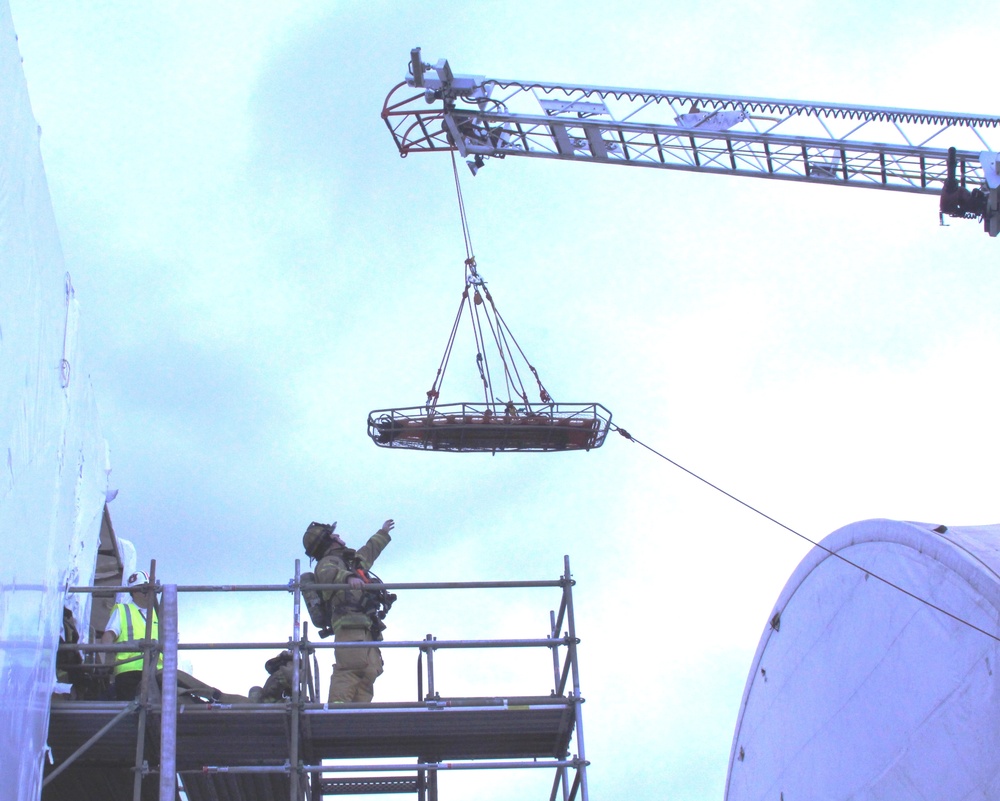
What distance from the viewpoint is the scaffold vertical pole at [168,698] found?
9211mm

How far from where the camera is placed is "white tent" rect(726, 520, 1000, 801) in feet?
43.3

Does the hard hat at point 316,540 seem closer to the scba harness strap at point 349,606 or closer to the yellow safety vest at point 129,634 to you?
the scba harness strap at point 349,606

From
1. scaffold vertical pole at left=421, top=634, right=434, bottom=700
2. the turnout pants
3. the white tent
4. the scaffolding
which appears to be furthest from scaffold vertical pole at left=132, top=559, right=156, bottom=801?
the white tent

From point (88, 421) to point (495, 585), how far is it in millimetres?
3959

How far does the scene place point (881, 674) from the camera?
15.2 m

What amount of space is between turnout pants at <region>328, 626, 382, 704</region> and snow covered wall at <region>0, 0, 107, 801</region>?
2.34 meters

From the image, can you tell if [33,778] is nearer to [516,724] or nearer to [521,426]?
[516,724]

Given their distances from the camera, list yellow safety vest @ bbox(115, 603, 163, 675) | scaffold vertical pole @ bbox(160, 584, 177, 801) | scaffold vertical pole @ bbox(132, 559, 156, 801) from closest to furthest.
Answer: scaffold vertical pole @ bbox(160, 584, 177, 801)
scaffold vertical pole @ bbox(132, 559, 156, 801)
yellow safety vest @ bbox(115, 603, 163, 675)

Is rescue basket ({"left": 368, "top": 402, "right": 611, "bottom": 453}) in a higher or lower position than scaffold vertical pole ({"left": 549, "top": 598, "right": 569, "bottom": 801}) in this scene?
higher

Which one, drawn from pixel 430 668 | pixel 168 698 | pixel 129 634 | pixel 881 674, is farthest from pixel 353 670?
pixel 881 674

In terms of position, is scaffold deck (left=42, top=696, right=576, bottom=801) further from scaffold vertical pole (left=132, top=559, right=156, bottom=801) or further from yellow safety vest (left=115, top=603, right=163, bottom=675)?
yellow safety vest (left=115, top=603, right=163, bottom=675)

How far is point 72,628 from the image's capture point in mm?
10758

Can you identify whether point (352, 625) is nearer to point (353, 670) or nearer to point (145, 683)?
point (353, 670)

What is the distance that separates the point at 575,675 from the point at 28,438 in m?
4.83
